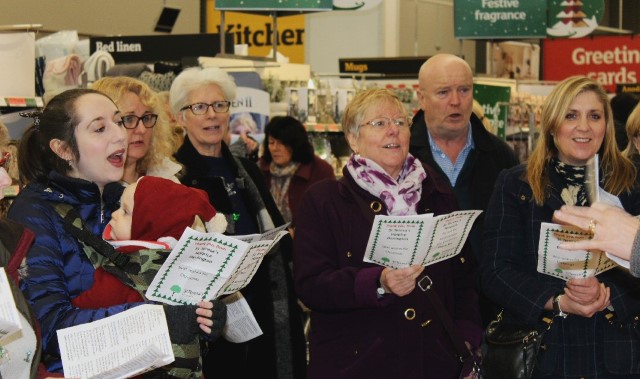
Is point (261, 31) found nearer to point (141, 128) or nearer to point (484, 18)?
point (484, 18)

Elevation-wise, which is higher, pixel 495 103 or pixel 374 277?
pixel 495 103

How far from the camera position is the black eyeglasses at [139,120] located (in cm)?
384

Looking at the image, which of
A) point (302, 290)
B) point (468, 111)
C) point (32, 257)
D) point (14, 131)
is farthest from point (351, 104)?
point (14, 131)

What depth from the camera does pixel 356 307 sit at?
11.5ft

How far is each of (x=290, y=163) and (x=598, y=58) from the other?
8558 millimetres

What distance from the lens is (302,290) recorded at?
3.62m

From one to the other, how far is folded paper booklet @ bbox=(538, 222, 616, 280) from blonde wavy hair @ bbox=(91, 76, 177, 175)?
5.03 ft

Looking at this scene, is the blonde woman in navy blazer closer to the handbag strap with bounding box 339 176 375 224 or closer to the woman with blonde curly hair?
the handbag strap with bounding box 339 176 375 224

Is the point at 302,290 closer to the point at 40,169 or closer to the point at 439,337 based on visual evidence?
the point at 439,337

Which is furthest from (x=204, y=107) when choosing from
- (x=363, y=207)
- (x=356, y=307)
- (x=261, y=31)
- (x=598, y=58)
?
(x=261, y=31)

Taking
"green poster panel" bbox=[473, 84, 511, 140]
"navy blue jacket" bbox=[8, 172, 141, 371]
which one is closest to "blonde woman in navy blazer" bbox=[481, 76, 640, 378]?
"navy blue jacket" bbox=[8, 172, 141, 371]

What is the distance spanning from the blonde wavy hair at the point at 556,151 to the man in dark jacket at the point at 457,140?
2.13 feet

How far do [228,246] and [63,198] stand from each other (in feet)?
1.70

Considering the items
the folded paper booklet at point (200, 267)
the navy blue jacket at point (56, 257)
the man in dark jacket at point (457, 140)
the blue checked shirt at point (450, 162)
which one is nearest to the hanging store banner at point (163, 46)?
the man in dark jacket at point (457, 140)
